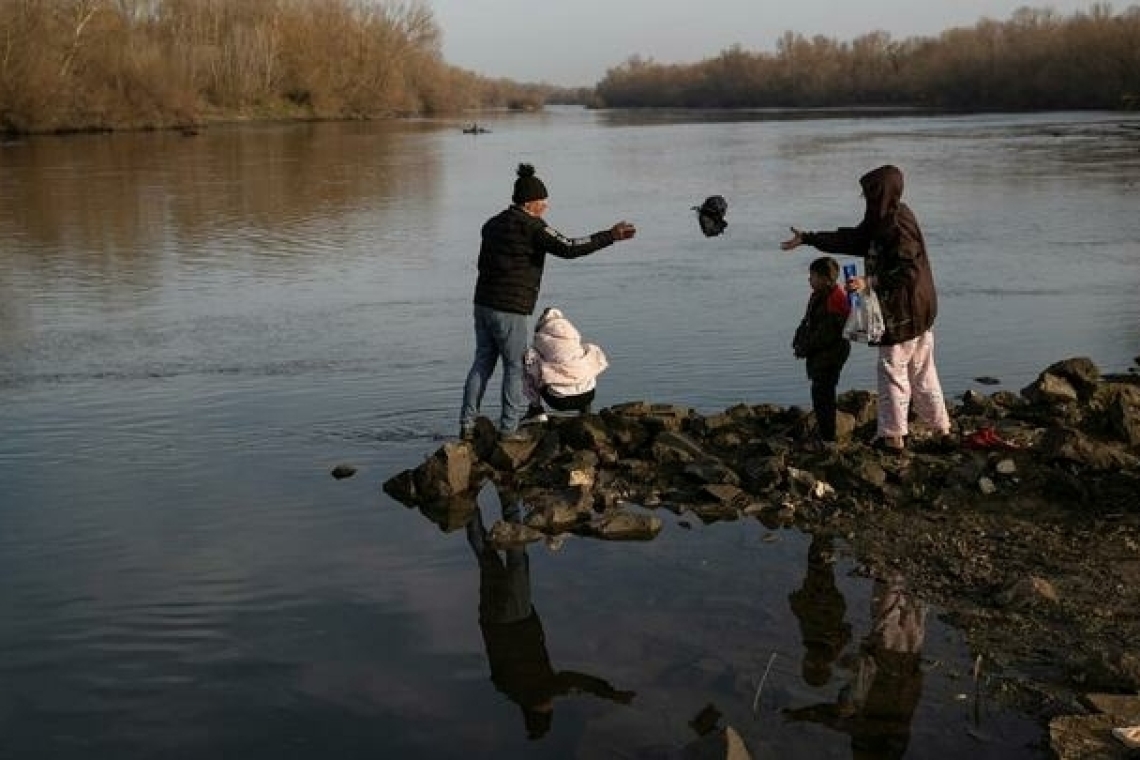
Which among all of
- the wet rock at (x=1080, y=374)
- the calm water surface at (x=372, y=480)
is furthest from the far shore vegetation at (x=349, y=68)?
the wet rock at (x=1080, y=374)

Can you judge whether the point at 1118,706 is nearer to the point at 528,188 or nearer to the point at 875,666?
the point at 875,666

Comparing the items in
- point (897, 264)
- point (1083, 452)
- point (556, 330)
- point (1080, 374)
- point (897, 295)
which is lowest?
point (1083, 452)

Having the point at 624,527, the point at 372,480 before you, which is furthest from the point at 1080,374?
Result: the point at 372,480

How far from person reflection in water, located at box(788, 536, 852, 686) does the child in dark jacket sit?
62.1 inches

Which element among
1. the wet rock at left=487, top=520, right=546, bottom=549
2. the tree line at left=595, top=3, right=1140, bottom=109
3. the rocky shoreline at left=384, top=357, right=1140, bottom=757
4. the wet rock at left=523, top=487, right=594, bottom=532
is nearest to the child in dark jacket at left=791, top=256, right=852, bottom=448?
the rocky shoreline at left=384, top=357, right=1140, bottom=757

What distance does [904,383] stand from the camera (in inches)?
294

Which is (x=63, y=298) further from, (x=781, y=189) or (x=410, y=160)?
(x=410, y=160)

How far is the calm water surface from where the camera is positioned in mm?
4840

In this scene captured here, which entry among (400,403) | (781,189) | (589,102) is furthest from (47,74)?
(589,102)

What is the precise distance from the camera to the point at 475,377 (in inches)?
336

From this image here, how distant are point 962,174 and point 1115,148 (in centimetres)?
1150

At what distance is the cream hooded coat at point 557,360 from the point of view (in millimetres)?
8703

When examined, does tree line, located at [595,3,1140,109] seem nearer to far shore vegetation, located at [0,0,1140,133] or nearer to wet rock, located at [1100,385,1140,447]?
far shore vegetation, located at [0,0,1140,133]

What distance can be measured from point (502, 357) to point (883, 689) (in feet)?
13.6
